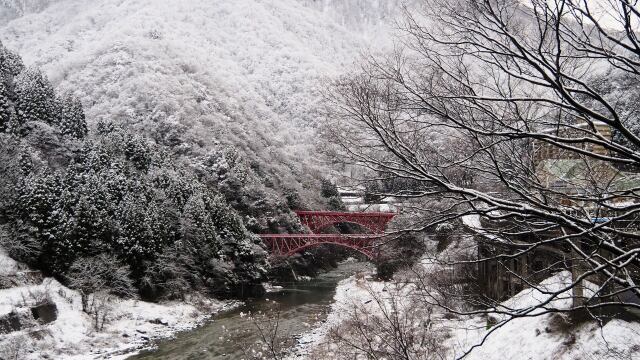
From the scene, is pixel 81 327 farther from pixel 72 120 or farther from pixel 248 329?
pixel 72 120

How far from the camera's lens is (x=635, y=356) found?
315 inches

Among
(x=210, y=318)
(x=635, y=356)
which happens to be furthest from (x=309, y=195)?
(x=635, y=356)

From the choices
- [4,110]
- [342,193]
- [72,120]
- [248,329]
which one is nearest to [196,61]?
[72,120]

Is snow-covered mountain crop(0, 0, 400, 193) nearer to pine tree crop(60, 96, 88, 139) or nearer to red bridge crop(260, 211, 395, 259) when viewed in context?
red bridge crop(260, 211, 395, 259)

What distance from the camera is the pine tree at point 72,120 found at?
37000 mm

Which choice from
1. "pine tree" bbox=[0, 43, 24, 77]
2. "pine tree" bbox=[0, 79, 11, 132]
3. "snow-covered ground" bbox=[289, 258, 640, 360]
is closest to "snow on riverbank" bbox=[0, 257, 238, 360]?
"snow-covered ground" bbox=[289, 258, 640, 360]

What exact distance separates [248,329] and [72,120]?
25825 millimetres

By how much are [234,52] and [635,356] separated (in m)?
98.1

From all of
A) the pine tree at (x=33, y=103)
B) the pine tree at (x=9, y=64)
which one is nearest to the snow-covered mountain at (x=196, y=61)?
the pine tree at (x=9, y=64)

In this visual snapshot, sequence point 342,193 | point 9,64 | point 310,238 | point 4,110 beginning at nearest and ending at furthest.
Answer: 1. point 342,193
2. point 4,110
3. point 310,238
4. point 9,64

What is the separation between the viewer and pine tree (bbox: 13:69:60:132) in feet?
116

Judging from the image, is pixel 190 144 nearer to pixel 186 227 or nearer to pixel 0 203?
pixel 186 227

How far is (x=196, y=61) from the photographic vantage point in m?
77.1

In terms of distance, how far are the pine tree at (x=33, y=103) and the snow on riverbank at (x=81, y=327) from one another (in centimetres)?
1672
